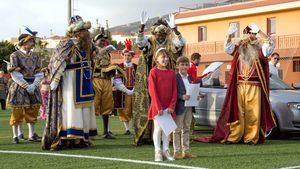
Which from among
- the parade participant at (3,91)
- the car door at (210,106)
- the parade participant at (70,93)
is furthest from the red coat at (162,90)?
the parade participant at (3,91)

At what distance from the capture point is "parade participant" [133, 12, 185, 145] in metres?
9.65

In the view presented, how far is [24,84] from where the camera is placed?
10625mm

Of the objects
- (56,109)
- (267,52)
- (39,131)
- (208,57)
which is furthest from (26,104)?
(208,57)

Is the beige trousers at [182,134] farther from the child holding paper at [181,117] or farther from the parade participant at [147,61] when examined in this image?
the parade participant at [147,61]

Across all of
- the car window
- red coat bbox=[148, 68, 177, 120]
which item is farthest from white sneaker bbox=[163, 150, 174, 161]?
the car window

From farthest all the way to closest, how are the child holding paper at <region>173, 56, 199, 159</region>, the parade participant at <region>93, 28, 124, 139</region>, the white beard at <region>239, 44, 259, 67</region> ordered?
the parade participant at <region>93, 28, 124, 139</region> → the white beard at <region>239, 44, 259, 67</region> → the child holding paper at <region>173, 56, 199, 159</region>

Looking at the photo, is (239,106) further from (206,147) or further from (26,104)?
(26,104)

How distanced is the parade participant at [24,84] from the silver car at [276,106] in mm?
3589

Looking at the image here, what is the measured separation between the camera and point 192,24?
1726 inches

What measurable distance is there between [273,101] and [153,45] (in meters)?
2.84

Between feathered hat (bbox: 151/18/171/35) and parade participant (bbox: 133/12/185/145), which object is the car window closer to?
parade participant (bbox: 133/12/185/145)

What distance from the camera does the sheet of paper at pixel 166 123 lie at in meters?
7.83

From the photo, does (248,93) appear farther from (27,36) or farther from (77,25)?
(27,36)

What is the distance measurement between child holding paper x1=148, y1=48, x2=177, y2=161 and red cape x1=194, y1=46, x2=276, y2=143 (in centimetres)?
246
